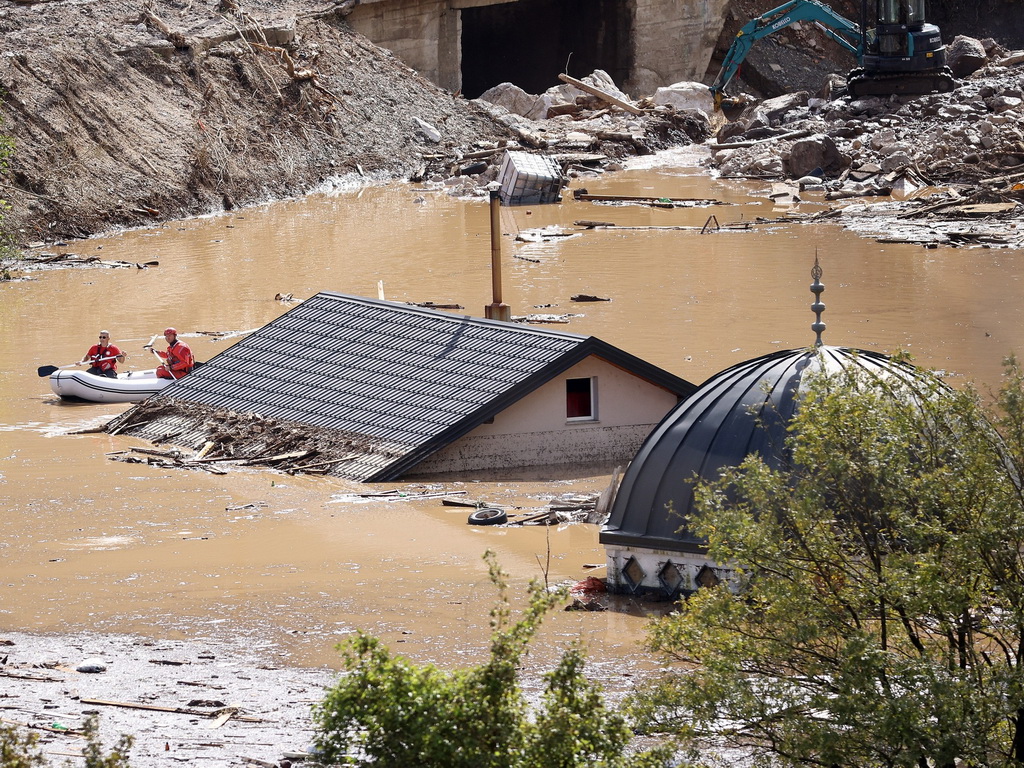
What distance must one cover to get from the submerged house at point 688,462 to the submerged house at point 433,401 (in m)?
5.38

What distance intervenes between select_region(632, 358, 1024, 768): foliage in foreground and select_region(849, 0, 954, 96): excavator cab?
44.3 m

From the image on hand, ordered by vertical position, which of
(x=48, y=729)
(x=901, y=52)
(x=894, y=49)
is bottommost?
(x=48, y=729)

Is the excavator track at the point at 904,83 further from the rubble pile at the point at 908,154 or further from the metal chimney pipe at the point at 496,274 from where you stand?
the metal chimney pipe at the point at 496,274

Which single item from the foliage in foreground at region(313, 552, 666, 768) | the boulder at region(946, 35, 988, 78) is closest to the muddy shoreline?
the foliage in foreground at region(313, 552, 666, 768)

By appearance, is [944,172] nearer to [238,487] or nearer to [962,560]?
[238,487]

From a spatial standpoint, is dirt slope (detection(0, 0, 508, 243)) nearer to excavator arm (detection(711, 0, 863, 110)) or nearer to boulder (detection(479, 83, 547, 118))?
boulder (detection(479, 83, 547, 118))

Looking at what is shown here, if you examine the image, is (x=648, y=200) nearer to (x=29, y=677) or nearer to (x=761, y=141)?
(x=761, y=141)

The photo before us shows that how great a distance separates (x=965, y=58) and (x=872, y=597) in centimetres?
5269

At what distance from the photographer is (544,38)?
67.0 meters

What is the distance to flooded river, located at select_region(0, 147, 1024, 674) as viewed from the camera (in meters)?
13.4

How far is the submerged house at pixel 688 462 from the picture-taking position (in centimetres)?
1277

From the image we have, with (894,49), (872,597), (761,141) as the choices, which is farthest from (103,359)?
(894,49)

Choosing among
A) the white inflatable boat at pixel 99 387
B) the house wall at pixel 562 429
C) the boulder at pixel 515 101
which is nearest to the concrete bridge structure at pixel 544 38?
the boulder at pixel 515 101

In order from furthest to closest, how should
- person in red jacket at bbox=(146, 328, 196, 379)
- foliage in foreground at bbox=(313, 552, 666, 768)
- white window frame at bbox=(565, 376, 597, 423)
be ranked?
person in red jacket at bbox=(146, 328, 196, 379), white window frame at bbox=(565, 376, 597, 423), foliage in foreground at bbox=(313, 552, 666, 768)
